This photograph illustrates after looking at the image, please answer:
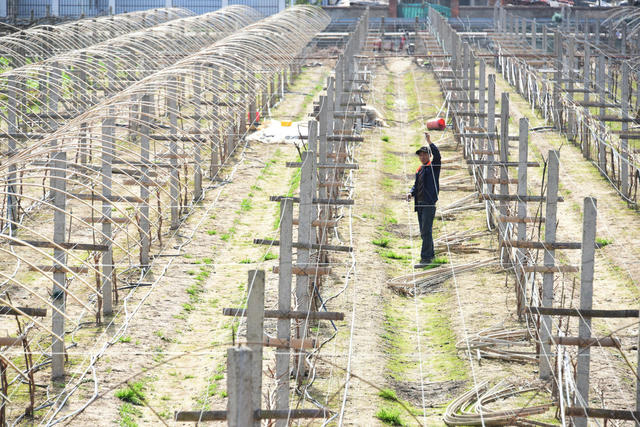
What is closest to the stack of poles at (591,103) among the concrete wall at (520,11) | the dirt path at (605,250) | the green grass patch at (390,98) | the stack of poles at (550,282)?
the dirt path at (605,250)

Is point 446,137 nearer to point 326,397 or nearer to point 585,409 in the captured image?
point 326,397

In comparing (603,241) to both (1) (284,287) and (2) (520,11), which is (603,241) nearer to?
(1) (284,287)

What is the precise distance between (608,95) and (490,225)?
13.1 m

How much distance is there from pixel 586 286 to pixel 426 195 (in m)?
5.52

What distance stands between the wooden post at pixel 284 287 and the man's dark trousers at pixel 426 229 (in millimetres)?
5555

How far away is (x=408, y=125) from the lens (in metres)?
26.1

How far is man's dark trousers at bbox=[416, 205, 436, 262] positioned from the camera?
555 inches

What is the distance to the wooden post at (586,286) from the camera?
27.4 ft

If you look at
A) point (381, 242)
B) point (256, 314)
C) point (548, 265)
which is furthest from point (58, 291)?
point (381, 242)

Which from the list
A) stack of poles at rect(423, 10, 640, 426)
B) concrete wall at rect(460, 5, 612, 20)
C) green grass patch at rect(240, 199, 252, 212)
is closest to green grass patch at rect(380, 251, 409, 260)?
stack of poles at rect(423, 10, 640, 426)

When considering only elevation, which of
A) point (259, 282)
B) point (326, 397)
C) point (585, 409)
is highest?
point (259, 282)

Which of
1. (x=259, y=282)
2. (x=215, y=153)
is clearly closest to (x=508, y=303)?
(x=259, y=282)

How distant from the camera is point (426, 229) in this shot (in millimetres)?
14172

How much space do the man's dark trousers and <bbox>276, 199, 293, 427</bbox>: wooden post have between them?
555 cm
